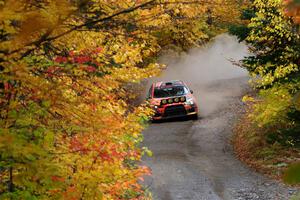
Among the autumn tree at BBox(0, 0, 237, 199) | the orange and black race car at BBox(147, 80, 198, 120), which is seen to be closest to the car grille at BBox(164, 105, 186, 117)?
the orange and black race car at BBox(147, 80, 198, 120)

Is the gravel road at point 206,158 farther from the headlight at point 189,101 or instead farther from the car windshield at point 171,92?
the car windshield at point 171,92

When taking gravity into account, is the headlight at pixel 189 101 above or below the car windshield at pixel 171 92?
below

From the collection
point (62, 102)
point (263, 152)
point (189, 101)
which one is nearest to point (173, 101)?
point (189, 101)

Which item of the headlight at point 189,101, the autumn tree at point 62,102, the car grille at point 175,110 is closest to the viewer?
the autumn tree at point 62,102

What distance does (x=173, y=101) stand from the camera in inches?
769

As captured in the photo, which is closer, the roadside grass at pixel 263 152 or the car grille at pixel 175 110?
the roadside grass at pixel 263 152

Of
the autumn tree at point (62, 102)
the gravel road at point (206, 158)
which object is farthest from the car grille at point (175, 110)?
the autumn tree at point (62, 102)

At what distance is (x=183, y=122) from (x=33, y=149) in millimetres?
16764

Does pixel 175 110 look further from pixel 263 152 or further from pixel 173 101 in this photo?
pixel 263 152

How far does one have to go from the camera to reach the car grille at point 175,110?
19641 mm

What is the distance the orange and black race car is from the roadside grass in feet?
8.44

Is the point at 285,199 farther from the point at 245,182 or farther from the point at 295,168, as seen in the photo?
the point at 295,168

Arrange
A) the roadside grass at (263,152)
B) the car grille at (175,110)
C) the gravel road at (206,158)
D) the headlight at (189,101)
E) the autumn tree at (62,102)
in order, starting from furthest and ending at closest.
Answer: the car grille at (175,110)
the headlight at (189,101)
the roadside grass at (263,152)
the gravel road at (206,158)
the autumn tree at (62,102)

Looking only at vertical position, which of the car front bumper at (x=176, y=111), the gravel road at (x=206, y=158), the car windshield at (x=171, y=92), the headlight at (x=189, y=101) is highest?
the car windshield at (x=171, y=92)
